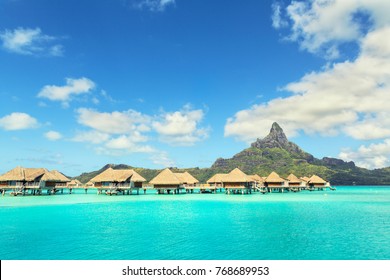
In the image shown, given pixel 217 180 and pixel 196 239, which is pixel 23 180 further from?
pixel 196 239

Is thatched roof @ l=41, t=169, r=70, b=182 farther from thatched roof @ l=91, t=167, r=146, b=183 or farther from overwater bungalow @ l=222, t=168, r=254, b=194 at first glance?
overwater bungalow @ l=222, t=168, r=254, b=194

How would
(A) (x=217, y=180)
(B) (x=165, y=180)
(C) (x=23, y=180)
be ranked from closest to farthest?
1. (C) (x=23, y=180)
2. (B) (x=165, y=180)
3. (A) (x=217, y=180)

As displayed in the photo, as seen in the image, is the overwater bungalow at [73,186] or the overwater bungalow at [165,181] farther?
the overwater bungalow at [73,186]

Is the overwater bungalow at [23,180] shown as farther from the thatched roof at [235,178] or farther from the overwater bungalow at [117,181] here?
the thatched roof at [235,178]

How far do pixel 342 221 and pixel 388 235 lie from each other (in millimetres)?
5956

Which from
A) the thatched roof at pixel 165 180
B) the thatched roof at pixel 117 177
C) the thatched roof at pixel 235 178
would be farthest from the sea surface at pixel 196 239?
the thatched roof at pixel 235 178

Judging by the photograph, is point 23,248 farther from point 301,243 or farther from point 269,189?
point 269,189

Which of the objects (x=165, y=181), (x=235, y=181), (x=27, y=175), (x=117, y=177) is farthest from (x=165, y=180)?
(x=27, y=175)

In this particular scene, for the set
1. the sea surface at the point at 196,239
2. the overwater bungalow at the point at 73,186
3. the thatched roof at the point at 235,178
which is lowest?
the sea surface at the point at 196,239

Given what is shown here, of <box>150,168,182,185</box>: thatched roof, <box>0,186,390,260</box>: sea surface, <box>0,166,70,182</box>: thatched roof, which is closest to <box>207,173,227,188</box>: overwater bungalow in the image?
<box>150,168,182,185</box>: thatched roof

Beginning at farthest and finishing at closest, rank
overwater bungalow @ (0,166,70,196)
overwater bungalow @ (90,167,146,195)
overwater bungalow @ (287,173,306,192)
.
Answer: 1. overwater bungalow @ (287,173,306,192)
2. overwater bungalow @ (90,167,146,195)
3. overwater bungalow @ (0,166,70,196)

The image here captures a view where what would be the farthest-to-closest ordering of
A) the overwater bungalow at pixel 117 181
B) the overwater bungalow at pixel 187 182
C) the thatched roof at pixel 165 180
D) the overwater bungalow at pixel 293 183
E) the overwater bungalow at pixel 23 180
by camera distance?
the overwater bungalow at pixel 293 183, the overwater bungalow at pixel 187 182, the thatched roof at pixel 165 180, the overwater bungalow at pixel 117 181, the overwater bungalow at pixel 23 180
